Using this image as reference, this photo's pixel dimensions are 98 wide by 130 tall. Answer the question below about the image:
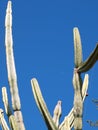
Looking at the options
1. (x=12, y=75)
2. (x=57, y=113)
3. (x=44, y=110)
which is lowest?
(x=57, y=113)

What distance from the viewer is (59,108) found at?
5270mm

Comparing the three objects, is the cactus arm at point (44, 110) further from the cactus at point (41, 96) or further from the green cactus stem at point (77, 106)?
the green cactus stem at point (77, 106)

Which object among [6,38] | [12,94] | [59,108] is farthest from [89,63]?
[59,108]

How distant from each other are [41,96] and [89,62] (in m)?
0.60

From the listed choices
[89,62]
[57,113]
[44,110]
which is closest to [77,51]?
[89,62]

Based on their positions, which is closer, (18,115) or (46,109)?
(46,109)

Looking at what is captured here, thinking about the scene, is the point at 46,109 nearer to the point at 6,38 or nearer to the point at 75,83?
the point at 75,83

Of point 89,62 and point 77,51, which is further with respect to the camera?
point 77,51

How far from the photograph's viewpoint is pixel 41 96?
379 centimetres

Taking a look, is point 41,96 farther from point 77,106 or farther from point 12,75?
point 12,75

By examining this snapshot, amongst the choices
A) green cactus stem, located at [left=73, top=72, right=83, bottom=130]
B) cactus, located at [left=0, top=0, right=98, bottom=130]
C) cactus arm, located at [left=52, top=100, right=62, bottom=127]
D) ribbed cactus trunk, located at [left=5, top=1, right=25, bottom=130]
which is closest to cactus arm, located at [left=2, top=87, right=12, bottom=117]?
cactus, located at [left=0, top=0, right=98, bottom=130]

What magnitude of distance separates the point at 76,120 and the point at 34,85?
0.62 metres

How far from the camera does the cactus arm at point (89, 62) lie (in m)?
3.49

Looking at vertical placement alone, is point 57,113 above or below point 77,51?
below
